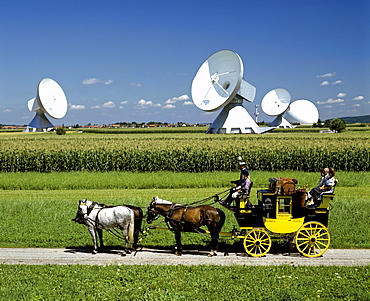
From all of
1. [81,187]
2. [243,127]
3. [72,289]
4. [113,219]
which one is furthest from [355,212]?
[243,127]

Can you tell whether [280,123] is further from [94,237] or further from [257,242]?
[94,237]

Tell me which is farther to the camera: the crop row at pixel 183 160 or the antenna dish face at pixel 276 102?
the antenna dish face at pixel 276 102

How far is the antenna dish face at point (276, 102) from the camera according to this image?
10756 centimetres

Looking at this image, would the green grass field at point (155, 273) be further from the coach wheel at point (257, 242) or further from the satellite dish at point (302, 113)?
the satellite dish at point (302, 113)

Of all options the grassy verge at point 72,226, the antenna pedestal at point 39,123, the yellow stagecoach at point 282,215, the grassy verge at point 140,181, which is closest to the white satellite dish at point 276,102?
the antenna pedestal at point 39,123

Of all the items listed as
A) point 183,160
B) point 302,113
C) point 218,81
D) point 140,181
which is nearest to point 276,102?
point 302,113

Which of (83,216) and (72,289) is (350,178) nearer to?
(83,216)

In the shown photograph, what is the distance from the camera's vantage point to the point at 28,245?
34.8ft

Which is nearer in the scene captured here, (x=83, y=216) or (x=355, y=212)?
(x=83, y=216)

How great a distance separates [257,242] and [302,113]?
12825cm

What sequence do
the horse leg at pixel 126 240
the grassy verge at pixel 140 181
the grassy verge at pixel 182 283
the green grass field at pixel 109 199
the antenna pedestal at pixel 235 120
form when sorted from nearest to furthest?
1. the grassy verge at pixel 182 283
2. the horse leg at pixel 126 240
3. the green grass field at pixel 109 199
4. the grassy verge at pixel 140 181
5. the antenna pedestal at pixel 235 120

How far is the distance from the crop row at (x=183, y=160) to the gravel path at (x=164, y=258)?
18.4m

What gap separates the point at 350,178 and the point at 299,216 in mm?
16294

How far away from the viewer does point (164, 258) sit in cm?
953
